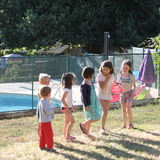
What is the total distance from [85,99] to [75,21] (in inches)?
708

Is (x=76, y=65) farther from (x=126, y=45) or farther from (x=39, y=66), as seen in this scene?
(x=126, y=45)

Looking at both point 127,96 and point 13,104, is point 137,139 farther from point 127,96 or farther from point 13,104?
point 13,104

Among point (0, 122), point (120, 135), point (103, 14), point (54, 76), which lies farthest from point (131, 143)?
point (103, 14)

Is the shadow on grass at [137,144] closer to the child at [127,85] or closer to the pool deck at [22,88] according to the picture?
the child at [127,85]

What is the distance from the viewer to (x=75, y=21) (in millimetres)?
23953

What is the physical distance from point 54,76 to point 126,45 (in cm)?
1139

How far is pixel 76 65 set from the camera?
1705cm

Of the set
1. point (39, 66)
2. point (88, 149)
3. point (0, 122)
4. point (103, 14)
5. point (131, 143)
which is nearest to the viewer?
point (88, 149)

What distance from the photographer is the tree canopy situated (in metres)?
23.4

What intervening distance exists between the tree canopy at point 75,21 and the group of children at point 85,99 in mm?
15992

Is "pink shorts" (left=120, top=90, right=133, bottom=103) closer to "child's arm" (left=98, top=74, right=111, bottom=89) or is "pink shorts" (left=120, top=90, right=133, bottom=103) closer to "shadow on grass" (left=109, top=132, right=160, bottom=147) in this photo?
"child's arm" (left=98, top=74, right=111, bottom=89)

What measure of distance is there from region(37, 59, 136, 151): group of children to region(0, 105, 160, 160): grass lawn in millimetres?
262

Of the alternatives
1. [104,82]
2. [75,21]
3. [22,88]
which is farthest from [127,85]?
[75,21]

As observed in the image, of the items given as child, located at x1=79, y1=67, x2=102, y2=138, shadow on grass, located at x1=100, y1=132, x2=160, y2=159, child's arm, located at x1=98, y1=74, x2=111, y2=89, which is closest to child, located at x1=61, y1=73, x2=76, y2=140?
child, located at x1=79, y1=67, x2=102, y2=138
